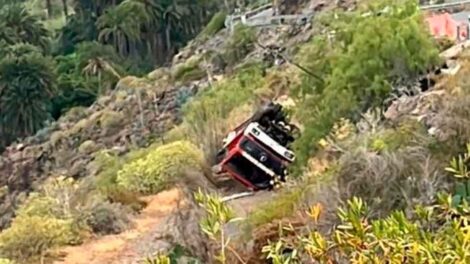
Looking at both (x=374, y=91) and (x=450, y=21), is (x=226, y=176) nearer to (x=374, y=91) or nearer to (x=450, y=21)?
(x=374, y=91)

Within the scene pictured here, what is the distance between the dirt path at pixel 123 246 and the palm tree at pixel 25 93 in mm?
35694

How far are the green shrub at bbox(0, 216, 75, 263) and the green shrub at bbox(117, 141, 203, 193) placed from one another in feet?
12.6

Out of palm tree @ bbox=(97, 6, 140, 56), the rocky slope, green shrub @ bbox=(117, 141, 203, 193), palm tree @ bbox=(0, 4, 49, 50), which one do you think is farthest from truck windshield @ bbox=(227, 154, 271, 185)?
palm tree @ bbox=(0, 4, 49, 50)

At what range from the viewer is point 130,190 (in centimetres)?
2030

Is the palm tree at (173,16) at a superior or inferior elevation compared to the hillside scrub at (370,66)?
inferior

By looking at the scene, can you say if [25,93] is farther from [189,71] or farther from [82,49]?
[189,71]

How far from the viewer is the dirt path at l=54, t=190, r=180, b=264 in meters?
15.5

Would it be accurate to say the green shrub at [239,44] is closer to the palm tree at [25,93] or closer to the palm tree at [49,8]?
the palm tree at [25,93]

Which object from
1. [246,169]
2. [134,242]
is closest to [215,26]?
[246,169]

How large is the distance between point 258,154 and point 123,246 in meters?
2.84

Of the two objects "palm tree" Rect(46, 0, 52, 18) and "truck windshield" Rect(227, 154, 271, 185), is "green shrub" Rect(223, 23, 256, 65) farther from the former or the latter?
"palm tree" Rect(46, 0, 52, 18)

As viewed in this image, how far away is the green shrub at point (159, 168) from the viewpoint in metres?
20.1

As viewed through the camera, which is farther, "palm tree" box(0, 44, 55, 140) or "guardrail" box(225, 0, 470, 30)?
"palm tree" box(0, 44, 55, 140)

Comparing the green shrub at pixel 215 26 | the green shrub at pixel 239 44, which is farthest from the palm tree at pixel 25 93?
the green shrub at pixel 239 44
